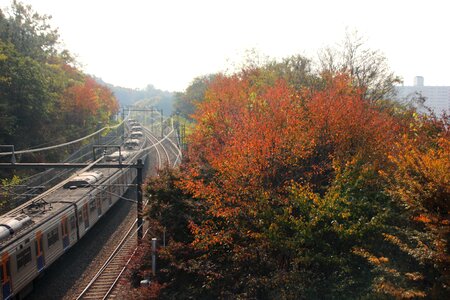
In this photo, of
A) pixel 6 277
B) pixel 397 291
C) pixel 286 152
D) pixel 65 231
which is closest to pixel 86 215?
pixel 65 231

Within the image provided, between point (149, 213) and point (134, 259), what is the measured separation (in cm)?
223

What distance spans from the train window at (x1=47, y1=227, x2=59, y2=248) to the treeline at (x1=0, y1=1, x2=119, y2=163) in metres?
15.3

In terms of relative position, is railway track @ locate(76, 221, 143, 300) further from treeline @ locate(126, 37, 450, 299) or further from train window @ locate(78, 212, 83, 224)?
train window @ locate(78, 212, 83, 224)

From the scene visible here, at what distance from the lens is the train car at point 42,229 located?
14.5 m

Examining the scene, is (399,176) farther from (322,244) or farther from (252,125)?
(252,125)

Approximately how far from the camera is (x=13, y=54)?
34562mm

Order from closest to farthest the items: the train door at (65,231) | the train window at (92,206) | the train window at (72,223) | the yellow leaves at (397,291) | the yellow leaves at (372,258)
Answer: the yellow leaves at (397,291)
the yellow leaves at (372,258)
the train door at (65,231)
the train window at (72,223)
the train window at (92,206)

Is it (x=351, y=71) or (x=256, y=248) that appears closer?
(x=256, y=248)

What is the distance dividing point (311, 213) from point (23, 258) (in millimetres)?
11021

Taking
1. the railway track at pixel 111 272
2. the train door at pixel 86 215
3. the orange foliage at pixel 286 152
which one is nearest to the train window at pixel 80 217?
the train door at pixel 86 215

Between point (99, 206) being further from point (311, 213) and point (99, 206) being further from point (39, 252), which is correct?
point (311, 213)

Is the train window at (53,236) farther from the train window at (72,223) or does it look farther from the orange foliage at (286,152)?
the orange foliage at (286,152)

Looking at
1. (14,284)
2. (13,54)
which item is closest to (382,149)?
(14,284)

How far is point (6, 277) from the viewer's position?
1405 cm
